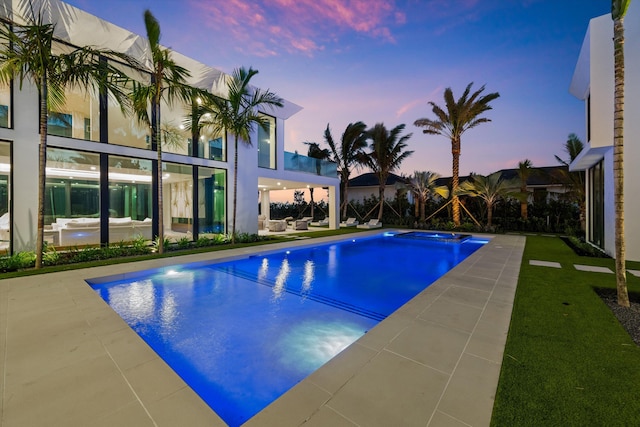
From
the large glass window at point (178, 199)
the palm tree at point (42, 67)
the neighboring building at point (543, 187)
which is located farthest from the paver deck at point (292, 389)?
the neighboring building at point (543, 187)

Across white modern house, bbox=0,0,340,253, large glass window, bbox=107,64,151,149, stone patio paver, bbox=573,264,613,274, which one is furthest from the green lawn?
large glass window, bbox=107,64,151,149

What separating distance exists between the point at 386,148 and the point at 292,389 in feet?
62.6

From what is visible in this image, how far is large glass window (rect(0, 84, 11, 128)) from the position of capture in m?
7.29

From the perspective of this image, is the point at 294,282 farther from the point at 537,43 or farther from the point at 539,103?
the point at 539,103

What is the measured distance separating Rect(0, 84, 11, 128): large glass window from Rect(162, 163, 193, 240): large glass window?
172 inches

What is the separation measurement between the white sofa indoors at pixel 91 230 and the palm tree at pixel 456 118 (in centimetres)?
1599

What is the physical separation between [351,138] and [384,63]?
6529mm

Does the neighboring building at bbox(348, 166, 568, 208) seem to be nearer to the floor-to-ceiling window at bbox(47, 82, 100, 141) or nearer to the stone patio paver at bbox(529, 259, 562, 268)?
the stone patio paver at bbox(529, 259, 562, 268)

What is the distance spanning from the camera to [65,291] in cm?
473

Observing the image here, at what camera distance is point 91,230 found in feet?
28.9

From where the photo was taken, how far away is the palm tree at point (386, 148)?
766 inches

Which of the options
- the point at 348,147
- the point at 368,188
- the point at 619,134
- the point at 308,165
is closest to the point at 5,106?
the point at 308,165

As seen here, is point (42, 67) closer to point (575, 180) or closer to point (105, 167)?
point (105, 167)

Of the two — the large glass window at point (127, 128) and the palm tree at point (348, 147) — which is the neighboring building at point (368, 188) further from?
the large glass window at point (127, 128)
